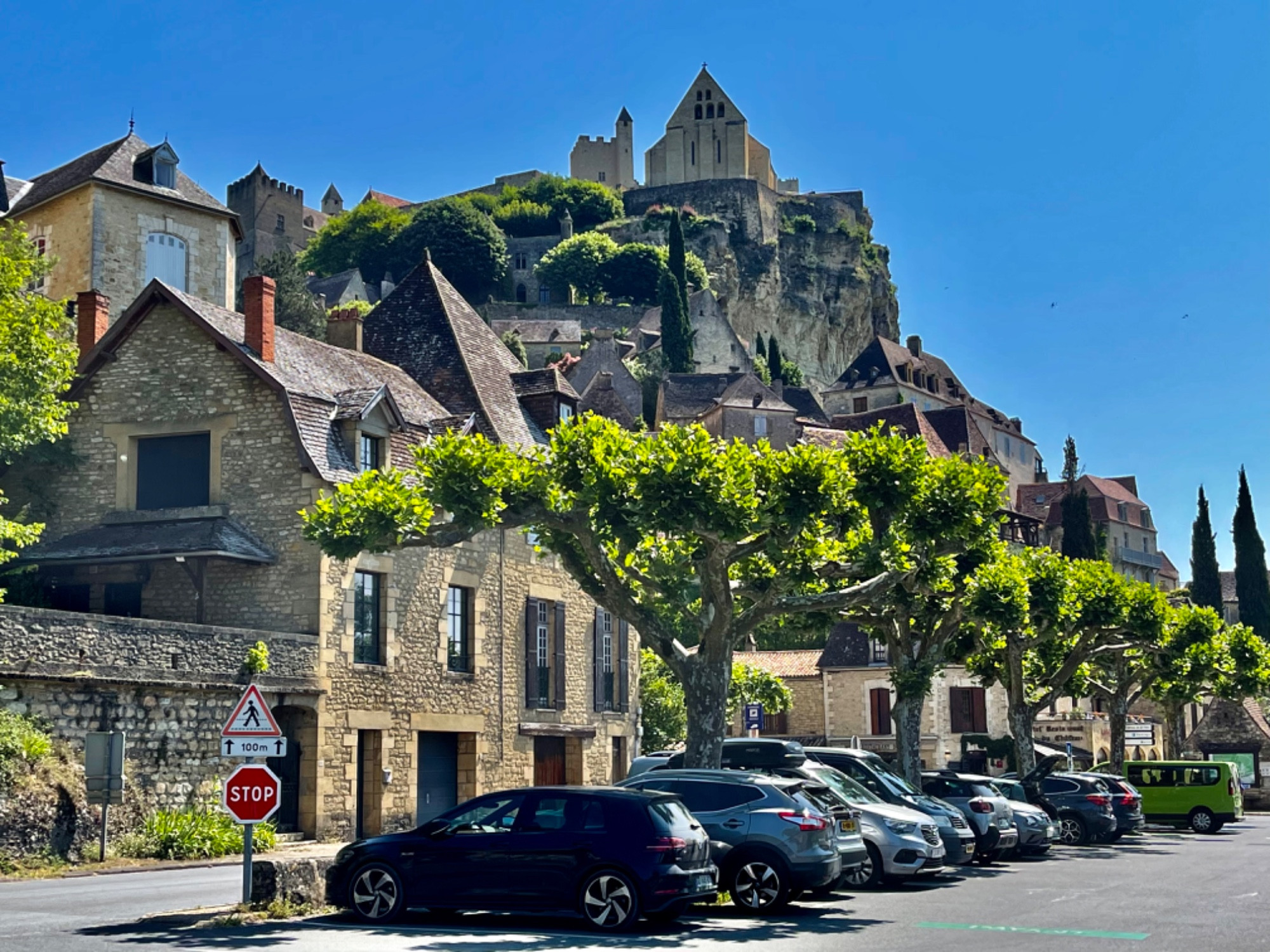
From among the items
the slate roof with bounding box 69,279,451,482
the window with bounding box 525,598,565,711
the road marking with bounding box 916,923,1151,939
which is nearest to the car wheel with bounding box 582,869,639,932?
the road marking with bounding box 916,923,1151,939

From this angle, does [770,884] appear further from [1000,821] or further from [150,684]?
[150,684]

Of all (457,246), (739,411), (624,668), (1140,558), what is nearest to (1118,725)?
(624,668)

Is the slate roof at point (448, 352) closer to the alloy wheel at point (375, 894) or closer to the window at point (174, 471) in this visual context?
the window at point (174, 471)

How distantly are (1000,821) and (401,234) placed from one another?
3674 inches

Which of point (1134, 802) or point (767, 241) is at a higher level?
point (767, 241)

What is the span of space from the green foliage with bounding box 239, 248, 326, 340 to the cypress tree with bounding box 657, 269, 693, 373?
1718 inches

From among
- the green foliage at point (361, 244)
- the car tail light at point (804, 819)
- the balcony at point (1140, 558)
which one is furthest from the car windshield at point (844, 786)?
the green foliage at point (361, 244)

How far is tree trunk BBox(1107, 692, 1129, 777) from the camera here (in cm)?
4081

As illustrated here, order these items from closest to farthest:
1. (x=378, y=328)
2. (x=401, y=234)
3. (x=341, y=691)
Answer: (x=341, y=691), (x=378, y=328), (x=401, y=234)

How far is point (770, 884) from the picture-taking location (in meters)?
15.1

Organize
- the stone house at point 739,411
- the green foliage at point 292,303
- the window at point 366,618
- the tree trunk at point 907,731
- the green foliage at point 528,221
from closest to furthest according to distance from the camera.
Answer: the tree trunk at point 907,731
the window at point 366,618
the green foliage at point 292,303
the stone house at point 739,411
the green foliage at point 528,221

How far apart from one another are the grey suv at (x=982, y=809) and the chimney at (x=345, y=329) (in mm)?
16322

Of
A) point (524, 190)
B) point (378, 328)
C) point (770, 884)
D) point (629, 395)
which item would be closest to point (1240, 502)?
point (629, 395)

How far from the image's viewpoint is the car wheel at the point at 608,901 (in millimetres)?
13211
